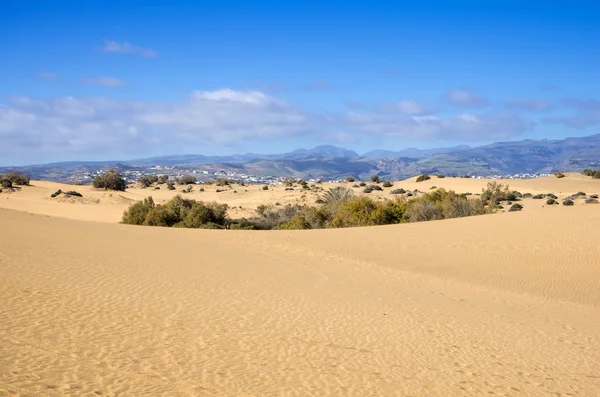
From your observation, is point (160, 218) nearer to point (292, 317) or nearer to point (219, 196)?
point (219, 196)

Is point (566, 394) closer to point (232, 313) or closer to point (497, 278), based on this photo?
point (232, 313)

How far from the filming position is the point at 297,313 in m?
10.8

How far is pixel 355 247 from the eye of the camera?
836 inches

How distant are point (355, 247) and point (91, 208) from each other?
88.9 feet

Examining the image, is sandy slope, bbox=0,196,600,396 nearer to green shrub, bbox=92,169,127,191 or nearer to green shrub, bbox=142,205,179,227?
green shrub, bbox=142,205,179,227

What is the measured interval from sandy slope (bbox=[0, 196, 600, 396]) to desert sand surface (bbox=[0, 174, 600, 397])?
43mm

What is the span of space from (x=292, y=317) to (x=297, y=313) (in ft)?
1.25

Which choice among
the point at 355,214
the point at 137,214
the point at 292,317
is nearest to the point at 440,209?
the point at 355,214

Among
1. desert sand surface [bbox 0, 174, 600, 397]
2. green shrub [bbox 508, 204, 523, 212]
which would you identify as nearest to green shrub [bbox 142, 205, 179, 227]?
desert sand surface [bbox 0, 174, 600, 397]

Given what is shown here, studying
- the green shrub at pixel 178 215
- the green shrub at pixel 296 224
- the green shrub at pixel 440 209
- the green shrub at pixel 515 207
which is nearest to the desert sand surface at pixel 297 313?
the green shrub at pixel 178 215

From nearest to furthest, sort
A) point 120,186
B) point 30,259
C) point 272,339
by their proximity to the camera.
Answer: point 272,339 → point 30,259 → point 120,186

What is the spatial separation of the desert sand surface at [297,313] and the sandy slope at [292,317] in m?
0.04

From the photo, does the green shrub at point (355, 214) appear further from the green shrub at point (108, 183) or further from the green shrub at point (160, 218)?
the green shrub at point (108, 183)

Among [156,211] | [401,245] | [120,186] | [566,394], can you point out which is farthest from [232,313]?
[120,186]
